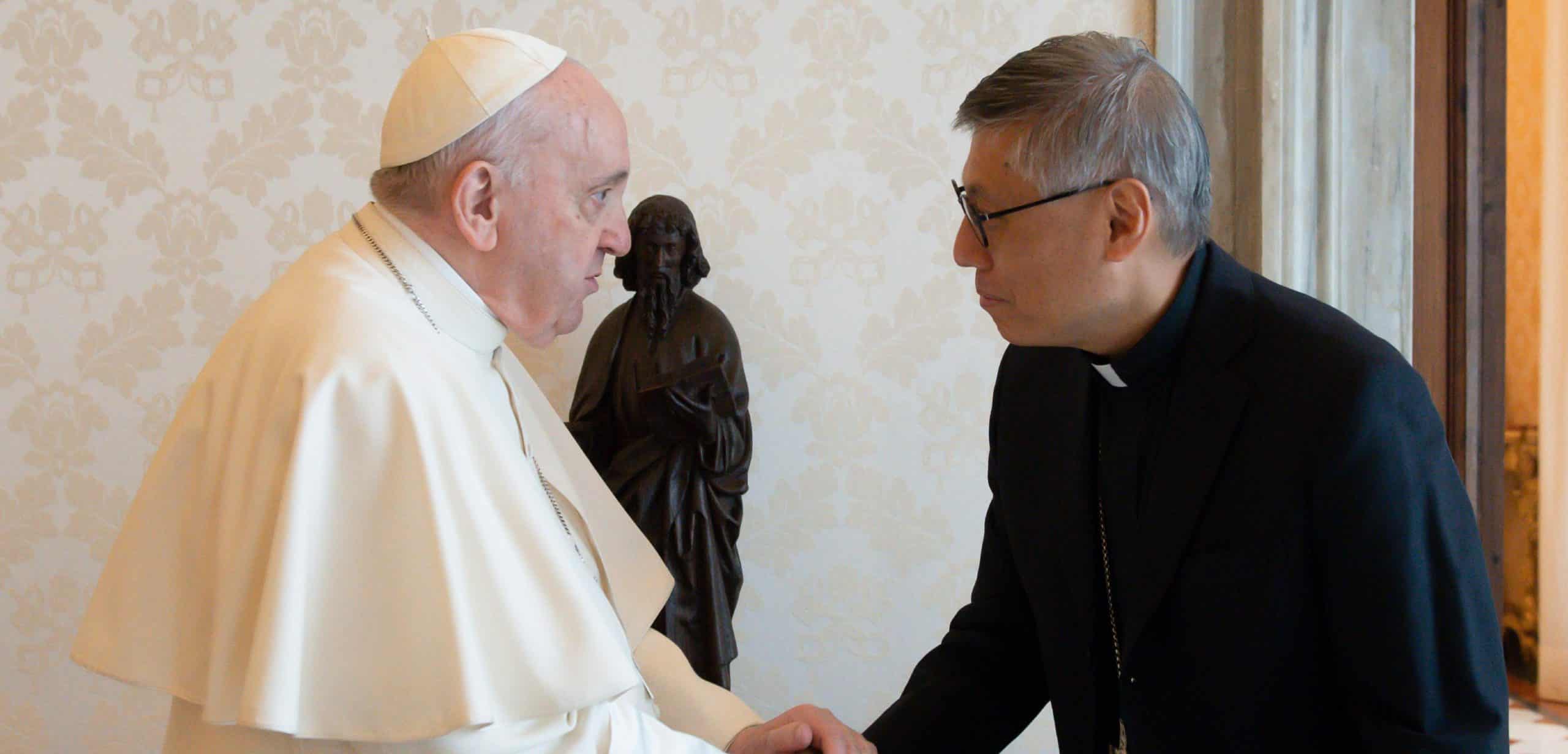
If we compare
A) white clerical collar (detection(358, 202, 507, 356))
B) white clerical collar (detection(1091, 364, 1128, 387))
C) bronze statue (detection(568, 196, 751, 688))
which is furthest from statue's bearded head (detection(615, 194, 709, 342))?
white clerical collar (detection(1091, 364, 1128, 387))

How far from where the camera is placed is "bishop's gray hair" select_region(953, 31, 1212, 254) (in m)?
1.76

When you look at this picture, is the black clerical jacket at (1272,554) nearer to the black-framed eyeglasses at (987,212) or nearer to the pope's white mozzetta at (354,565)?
the black-framed eyeglasses at (987,212)

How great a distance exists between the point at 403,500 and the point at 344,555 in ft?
0.33

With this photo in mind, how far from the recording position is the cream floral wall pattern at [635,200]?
3951 mm

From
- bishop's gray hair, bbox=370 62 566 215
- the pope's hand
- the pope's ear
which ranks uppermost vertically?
bishop's gray hair, bbox=370 62 566 215

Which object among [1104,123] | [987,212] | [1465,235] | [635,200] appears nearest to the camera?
[1104,123]

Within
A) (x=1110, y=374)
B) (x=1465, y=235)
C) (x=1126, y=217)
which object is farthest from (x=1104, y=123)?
(x=1465, y=235)

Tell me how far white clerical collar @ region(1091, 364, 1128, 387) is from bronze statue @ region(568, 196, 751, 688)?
161 cm

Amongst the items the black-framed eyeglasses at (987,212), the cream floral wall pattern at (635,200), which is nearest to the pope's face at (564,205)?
the black-framed eyeglasses at (987,212)

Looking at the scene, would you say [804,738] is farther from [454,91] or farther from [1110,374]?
[454,91]

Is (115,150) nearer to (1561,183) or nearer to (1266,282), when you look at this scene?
(1266,282)

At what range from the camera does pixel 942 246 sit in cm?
407

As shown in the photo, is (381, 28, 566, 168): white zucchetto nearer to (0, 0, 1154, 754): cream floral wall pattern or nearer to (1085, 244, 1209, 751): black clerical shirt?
(1085, 244, 1209, 751): black clerical shirt

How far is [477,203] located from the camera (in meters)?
1.91
